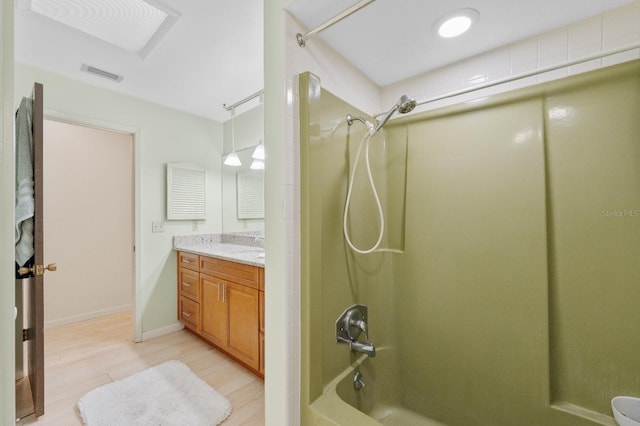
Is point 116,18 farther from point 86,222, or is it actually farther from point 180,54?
point 86,222

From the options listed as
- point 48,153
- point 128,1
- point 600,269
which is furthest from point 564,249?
point 48,153

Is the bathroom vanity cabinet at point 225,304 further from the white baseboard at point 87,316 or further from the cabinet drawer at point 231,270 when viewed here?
the white baseboard at point 87,316

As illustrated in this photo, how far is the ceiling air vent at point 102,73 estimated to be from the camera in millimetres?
2045

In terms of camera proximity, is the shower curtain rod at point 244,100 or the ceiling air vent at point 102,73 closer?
the ceiling air vent at point 102,73

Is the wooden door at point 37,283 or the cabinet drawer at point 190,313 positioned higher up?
the wooden door at point 37,283

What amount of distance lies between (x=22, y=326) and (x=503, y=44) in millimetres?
3168

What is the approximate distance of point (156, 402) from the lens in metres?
1.67

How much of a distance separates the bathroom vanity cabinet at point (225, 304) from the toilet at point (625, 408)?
1740 millimetres

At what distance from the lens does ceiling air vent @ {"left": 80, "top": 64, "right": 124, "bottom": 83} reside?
2.04 meters

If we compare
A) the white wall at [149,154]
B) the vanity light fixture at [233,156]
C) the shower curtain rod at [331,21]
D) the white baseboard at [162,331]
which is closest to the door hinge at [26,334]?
the white wall at [149,154]

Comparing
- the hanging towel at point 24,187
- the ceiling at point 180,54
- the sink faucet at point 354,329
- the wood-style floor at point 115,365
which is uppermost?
the ceiling at point 180,54

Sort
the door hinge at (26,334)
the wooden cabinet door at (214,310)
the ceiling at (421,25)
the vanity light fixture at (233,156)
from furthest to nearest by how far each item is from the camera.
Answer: the vanity light fixture at (233,156)
the wooden cabinet door at (214,310)
the door hinge at (26,334)
the ceiling at (421,25)

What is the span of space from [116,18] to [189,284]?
211 cm

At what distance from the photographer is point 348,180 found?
135 centimetres
